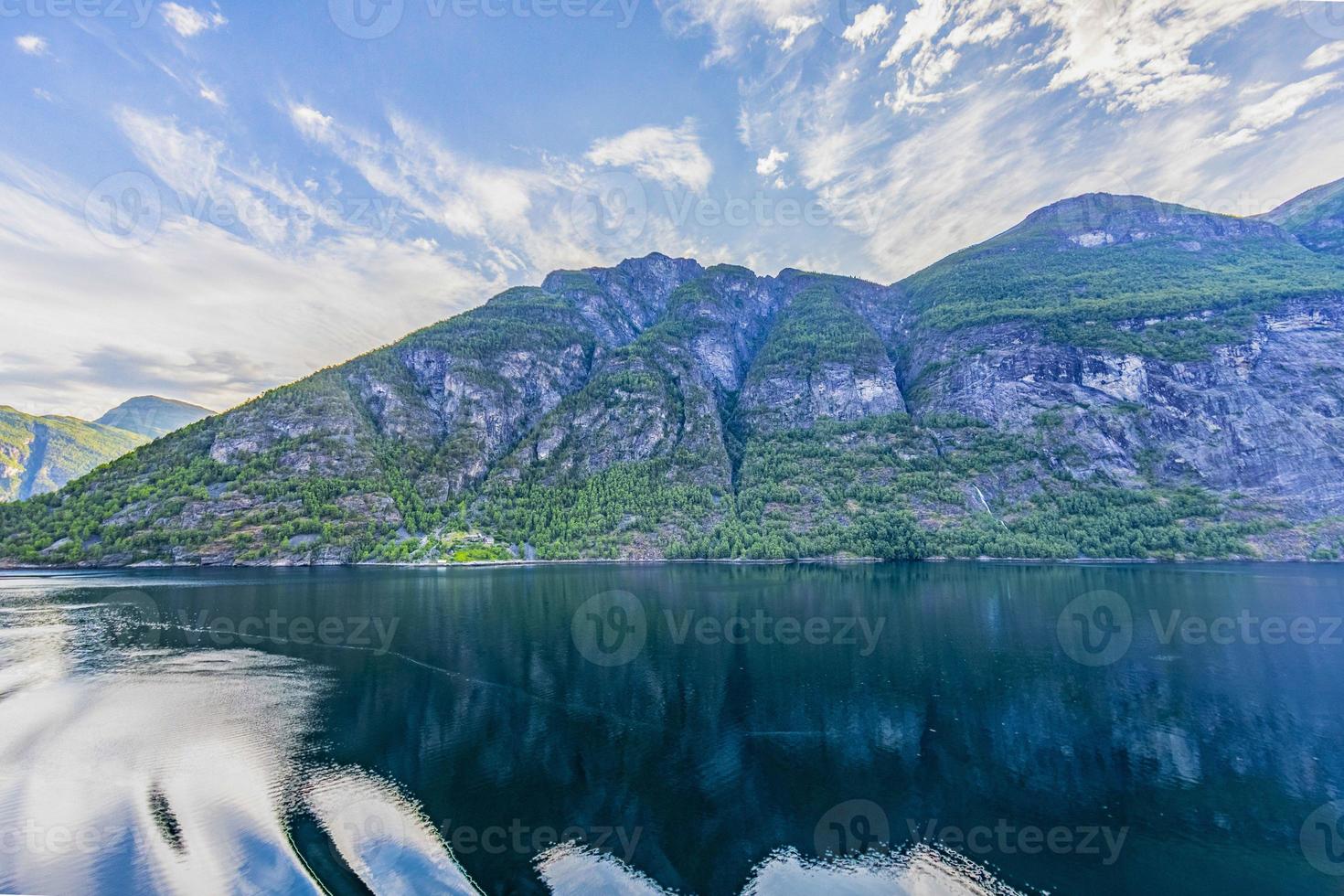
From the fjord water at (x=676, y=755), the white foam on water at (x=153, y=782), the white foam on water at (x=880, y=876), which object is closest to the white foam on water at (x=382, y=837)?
the fjord water at (x=676, y=755)

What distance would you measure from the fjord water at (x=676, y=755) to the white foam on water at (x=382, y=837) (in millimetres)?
108

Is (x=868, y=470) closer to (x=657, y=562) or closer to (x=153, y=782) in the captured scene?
(x=657, y=562)

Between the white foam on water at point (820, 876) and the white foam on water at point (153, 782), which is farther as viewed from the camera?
the white foam on water at point (153, 782)

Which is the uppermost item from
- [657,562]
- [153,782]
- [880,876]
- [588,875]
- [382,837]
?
[153,782]

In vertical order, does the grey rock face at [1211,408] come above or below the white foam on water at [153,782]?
above

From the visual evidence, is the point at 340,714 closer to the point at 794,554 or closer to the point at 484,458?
the point at 794,554

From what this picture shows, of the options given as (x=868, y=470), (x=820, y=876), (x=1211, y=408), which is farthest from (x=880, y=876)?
(x=1211, y=408)

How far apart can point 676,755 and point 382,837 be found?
41.2 feet

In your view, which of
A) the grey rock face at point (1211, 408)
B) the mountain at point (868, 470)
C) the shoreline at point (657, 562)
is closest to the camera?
the shoreline at point (657, 562)

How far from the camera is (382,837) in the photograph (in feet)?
62.8

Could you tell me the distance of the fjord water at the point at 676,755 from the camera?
58.9ft

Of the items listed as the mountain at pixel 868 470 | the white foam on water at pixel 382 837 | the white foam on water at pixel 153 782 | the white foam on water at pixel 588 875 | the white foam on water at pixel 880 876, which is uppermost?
the mountain at pixel 868 470

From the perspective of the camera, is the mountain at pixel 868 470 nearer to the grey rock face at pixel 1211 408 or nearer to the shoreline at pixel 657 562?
the grey rock face at pixel 1211 408

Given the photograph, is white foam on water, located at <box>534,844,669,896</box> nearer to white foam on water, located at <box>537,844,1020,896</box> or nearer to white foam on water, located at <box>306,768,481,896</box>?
white foam on water, located at <box>537,844,1020,896</box>
